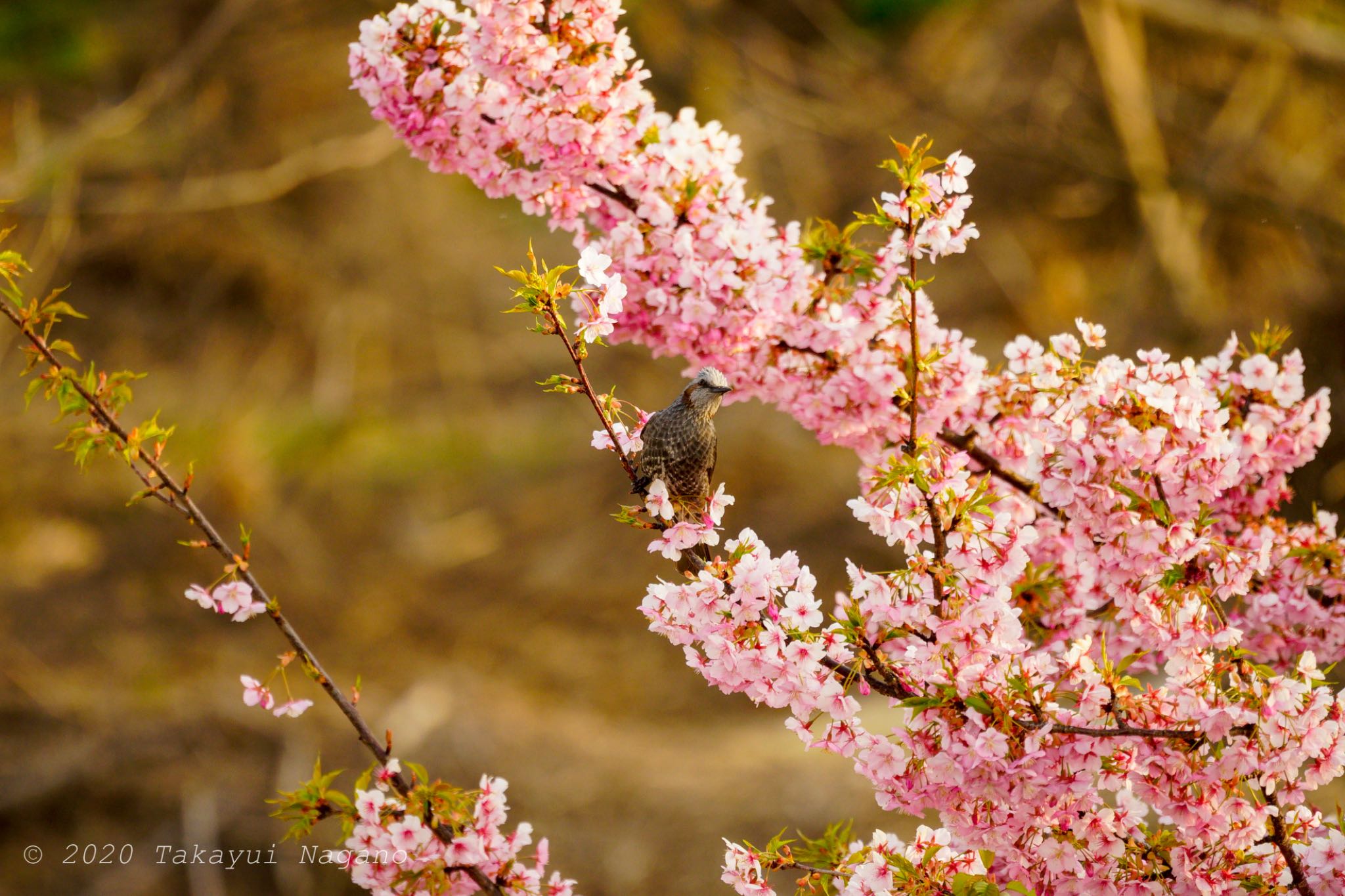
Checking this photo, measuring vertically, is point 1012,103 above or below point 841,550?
above

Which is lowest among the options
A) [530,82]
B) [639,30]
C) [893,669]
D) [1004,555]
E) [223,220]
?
[893,669]

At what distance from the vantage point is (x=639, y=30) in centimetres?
860

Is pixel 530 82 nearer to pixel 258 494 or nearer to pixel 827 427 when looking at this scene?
pixel 827 427

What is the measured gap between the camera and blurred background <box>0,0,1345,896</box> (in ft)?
15.8

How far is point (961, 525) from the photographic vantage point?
1502mm

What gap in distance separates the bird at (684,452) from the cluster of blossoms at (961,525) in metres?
0.06

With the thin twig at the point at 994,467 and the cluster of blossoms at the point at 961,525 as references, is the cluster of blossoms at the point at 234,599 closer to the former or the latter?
the cluster of blossoms at the point at 961,525

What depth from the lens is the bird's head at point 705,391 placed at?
5.66 ft

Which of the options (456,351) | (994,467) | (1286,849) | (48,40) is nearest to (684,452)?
(994,467)

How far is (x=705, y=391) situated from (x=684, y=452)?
0.42ft

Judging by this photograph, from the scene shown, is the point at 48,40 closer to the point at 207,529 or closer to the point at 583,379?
the point at 207,529

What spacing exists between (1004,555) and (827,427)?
0.58m

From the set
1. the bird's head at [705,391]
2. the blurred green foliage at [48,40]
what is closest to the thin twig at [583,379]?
the bird's head at [705,391]

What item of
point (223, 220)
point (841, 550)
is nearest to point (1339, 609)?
point (841, 550)
